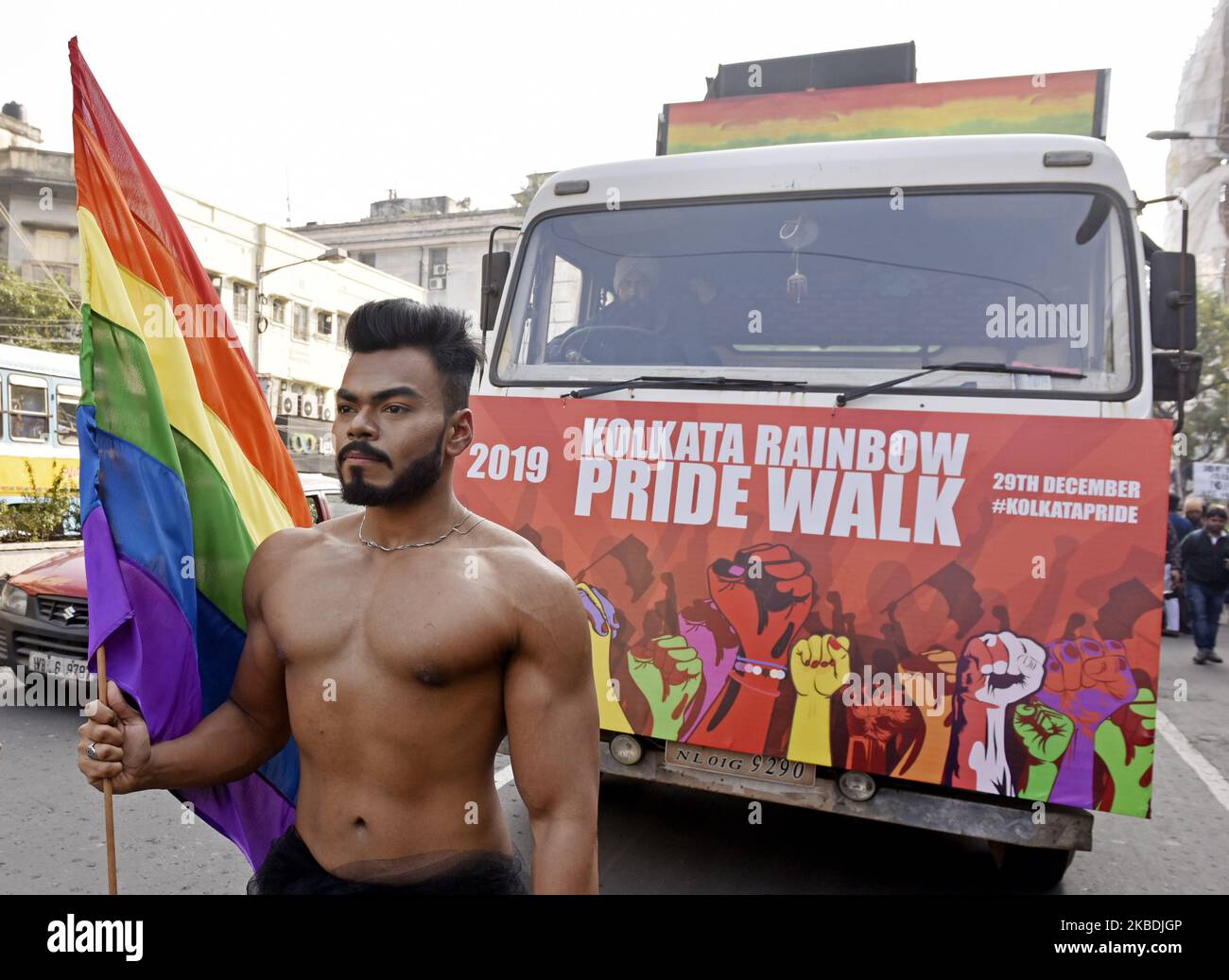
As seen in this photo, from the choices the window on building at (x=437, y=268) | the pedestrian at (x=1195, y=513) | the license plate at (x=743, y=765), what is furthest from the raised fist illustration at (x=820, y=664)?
the window on building at (x=437, y=268)

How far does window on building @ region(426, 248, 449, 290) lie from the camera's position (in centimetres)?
4622

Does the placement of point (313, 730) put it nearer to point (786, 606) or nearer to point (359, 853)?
point (359, 853)

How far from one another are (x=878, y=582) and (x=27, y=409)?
16195mm

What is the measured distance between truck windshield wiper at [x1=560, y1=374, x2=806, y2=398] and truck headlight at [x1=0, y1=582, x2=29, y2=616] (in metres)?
4.53

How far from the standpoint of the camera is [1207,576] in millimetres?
11445

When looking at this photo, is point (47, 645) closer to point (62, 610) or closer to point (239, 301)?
point (62, 610)

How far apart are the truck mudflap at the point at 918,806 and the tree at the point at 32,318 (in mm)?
25851

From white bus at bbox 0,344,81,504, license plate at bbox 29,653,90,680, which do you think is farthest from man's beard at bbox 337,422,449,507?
white bus at bbox 0,344,81,504

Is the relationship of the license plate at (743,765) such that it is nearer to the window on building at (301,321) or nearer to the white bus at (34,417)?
the white bus at (34,417)

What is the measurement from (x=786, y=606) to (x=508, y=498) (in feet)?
4.21

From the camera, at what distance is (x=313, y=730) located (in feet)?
6.41

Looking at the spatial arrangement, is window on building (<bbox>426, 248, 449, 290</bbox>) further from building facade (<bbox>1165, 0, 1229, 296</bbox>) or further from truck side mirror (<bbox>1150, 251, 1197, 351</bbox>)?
truck side mirror (<bbox>1150, 251, 1197, 351</bbox>)

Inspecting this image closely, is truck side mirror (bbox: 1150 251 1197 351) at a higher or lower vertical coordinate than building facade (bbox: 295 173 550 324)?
lower
